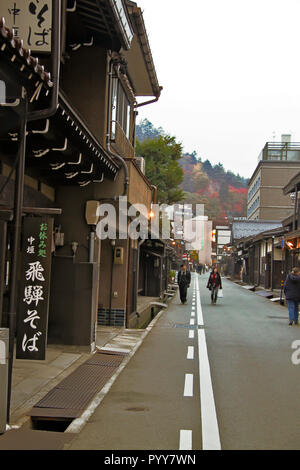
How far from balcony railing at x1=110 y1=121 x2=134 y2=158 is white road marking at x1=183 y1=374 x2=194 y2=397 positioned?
22.8 ft

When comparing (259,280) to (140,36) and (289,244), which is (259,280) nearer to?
(289,244)

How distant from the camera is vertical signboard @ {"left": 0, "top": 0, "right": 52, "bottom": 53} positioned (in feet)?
26.9

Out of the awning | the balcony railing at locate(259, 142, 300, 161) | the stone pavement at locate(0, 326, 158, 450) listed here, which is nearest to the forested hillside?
the balcony railing at locate(259, 142, 300, 161)

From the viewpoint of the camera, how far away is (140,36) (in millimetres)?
14164

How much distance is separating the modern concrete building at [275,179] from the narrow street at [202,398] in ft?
209

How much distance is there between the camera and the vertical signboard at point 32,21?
820cm

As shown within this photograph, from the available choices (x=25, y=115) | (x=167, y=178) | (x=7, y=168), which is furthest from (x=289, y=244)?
(x=25, y=115)

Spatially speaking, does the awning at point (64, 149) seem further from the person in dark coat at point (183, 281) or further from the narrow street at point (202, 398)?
the person in dark coat at point (183, 281)

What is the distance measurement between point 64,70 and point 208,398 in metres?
9.12

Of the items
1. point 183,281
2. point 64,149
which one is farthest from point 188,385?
point 183,281

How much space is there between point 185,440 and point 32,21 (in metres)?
6.56

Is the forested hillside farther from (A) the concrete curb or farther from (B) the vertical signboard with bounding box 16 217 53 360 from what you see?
(B) the vertical signboard with bounding box 16 217 53 360

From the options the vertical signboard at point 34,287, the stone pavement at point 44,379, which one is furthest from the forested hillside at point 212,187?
the vertical signboard at point 34,287

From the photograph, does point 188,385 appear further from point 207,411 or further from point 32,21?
point 32,21
